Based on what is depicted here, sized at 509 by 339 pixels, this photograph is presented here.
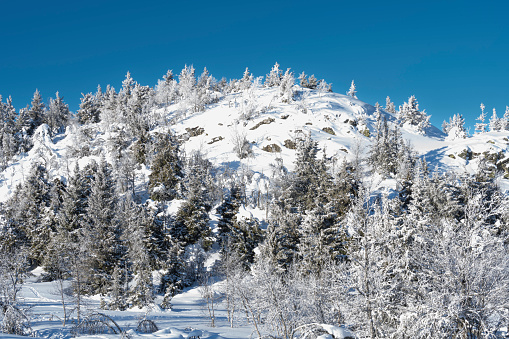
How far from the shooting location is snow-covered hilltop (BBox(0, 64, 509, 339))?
14.9 m

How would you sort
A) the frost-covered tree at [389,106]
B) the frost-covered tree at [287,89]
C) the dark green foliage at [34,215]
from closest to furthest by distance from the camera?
the dark green foliage at [34,215]
the frost-covered tree at [287,89]
the frost-covered tree at [389,106]

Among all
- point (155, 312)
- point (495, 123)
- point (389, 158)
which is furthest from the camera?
point (495, 123)

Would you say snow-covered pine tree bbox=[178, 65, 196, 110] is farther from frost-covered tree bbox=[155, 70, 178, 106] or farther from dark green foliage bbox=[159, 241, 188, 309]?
dark green foliage bbox=[159, 241, 188, 309]

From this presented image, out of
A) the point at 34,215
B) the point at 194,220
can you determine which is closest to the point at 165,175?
the point at 194,220

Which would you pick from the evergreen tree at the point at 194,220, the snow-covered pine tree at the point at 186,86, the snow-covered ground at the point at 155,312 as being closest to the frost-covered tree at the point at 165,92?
the snow-covered pine tree at the point at 186,86

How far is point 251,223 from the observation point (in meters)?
41.0

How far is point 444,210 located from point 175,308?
32.7 m

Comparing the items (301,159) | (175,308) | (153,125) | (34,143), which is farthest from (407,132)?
(34,143)

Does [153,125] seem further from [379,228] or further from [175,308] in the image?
[379,228]

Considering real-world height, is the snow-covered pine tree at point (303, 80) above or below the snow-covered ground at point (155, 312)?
above

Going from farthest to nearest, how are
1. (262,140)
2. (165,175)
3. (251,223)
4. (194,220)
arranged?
(262,140) → (165,175) → (194,220) → (251,223)

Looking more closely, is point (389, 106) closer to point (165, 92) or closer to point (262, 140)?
point (262, 140)

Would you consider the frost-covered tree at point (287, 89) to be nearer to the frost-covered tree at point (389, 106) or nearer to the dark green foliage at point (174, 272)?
the frost-covered tree at point (389, 106)

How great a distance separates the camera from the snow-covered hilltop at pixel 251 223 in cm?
1491
